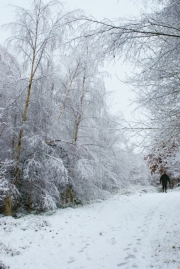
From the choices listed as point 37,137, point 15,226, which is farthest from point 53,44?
point 15,226

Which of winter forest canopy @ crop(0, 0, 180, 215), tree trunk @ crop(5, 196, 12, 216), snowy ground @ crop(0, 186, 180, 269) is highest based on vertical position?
winter forest canopy @ crop(0, 0, 180, 215)

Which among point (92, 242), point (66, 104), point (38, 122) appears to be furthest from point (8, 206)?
point (66, 104)

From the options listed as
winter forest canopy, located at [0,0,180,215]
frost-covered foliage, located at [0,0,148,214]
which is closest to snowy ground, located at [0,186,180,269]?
winter forest canopy, located at [0,0,180,215]

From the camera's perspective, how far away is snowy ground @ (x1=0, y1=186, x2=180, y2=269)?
4176 millimetres

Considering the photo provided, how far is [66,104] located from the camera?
11031 mm

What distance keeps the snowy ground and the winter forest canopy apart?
4.21 ft

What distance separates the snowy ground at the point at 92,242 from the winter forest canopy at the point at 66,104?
4.21 feet

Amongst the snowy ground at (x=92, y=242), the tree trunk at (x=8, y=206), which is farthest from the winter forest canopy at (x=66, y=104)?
the snowy ground at (x=92, y=242)

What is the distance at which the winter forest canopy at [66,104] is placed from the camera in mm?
3418

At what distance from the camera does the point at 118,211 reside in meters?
9.05

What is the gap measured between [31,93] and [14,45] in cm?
207

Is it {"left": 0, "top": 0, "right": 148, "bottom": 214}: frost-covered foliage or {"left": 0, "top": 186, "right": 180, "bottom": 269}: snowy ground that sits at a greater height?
{"left": 0, "top": 0, "right": 148, "bottom": 214}: frost-covered foliage

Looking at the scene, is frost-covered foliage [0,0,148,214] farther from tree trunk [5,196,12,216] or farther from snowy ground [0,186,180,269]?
snowy ground [0,186,180,269]

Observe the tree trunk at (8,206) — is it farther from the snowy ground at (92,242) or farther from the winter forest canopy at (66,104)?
the snowy ground at (92,242)
